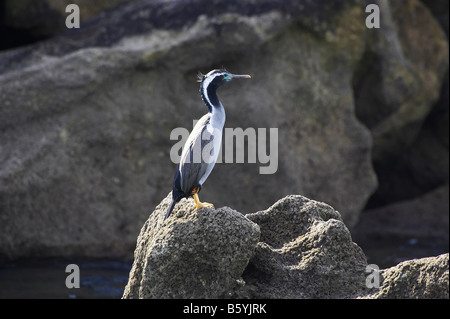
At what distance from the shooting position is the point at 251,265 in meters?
4.97

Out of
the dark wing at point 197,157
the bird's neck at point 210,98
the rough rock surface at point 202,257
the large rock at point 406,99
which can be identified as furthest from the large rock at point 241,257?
the large rock at point 406,99

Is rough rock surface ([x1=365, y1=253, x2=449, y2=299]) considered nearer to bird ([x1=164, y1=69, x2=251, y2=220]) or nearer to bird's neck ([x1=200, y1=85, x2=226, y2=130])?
bird ([x1=164, y1=69, x2=251, y2=220])

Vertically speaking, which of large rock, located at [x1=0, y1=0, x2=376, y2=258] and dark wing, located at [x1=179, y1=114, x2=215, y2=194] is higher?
large rock, located at [x1=0, y1=0, x2=376, y2=258]

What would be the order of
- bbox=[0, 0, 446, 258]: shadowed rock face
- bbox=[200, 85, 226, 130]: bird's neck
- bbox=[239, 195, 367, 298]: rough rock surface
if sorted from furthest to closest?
bbox=[0, 0, 446, 258]: shadowed rock face → bbox=[200, 85, 226, 130]: bird's neck → bbox=[239, 195, 367, 298]: rough rock surface

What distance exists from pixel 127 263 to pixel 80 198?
0.93m

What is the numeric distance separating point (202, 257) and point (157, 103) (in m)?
4.64

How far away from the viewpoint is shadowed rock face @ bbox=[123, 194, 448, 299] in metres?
4.50

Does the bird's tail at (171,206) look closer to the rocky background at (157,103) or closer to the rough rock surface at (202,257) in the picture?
the rough rock surface at (202,257)

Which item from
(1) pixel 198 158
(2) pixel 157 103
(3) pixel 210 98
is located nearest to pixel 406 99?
(2) pixel 157 103

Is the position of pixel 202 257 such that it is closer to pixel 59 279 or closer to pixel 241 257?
pixel 241 257

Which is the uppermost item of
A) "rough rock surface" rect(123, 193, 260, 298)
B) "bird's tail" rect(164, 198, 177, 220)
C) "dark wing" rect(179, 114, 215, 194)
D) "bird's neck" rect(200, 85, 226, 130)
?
"bird's neck" rect(200, 85, 226, 130)

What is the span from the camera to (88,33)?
9039 mm

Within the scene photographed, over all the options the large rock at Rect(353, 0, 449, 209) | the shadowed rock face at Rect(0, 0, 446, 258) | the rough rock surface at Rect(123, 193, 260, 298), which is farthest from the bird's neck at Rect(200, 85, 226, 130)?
the large rock at Rect(353, 0, 449, 209)

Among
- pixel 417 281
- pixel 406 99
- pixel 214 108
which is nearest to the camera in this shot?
pixel 417 281
